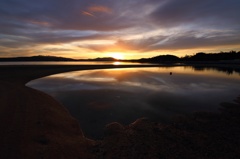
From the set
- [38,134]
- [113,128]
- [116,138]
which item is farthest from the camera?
[113,128]

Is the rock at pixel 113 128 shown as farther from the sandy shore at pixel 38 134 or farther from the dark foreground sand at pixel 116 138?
the sandy shore at pixel 38 134

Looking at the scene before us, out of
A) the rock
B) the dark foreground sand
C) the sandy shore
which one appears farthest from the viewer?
the rock

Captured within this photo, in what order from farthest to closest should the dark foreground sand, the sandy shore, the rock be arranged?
the rock
the dark foreground sand
the sandy shore

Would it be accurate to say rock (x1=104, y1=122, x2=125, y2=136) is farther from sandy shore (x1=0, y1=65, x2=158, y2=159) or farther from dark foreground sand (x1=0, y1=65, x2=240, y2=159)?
sandy shore (x1=0, y1=65, x2=158, y2=159)

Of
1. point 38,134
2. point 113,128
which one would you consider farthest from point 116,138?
point 38,134

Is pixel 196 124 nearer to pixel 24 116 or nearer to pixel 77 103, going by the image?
pixel 77 103

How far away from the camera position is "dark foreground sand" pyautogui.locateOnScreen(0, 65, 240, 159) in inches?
239

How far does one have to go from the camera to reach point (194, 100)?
48.9ft

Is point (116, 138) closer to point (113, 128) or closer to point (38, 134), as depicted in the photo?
point (113, 128)

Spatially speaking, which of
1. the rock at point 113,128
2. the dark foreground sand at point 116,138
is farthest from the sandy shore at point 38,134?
the rock at point 113,128

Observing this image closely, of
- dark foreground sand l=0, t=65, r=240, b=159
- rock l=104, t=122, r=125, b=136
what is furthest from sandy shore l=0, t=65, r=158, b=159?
rock l=104, t=122, r=125, b=136

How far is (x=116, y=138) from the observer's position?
753 cm

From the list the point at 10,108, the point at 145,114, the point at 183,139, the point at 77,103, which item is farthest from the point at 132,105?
the point at 10,108

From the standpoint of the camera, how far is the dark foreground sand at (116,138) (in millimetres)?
6062
